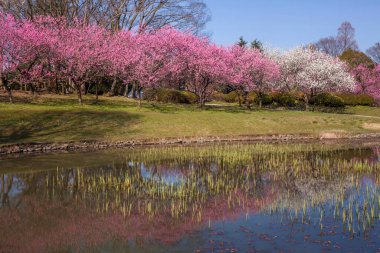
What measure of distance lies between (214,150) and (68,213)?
16.1 metres

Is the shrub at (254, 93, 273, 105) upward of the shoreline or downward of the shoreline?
upward

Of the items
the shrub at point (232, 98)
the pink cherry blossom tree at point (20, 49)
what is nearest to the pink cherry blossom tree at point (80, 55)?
the pink cherry blossom tree at point (20, 49)

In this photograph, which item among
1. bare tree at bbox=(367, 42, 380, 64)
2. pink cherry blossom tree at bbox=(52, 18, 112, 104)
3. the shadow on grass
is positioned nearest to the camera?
the shadow on grass

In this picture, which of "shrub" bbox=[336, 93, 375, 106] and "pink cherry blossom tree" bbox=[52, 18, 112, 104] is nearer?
"pink cherry blossom tree" bbox=[52, 18, 112, 104]

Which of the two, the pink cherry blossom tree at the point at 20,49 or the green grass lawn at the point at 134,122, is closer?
the green grass lawn at the point at 134,122

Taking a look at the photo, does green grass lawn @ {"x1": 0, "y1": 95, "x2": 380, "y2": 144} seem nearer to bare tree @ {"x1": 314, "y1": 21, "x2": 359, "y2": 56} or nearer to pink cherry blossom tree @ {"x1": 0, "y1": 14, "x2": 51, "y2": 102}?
pink cherry blossom tree @ {"x1": 0, "y1": 14, "x2": 51, "y2": 102}

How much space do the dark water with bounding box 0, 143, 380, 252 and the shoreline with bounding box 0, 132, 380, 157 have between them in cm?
498

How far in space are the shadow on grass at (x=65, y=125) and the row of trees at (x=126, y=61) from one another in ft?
21.8

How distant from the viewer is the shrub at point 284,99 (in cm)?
6297

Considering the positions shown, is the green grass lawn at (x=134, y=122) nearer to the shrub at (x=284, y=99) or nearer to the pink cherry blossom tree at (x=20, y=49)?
the pink cherry blossom tree at (x=20, y=49)

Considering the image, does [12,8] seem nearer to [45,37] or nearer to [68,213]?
[45,37]

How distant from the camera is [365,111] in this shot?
62.8 m

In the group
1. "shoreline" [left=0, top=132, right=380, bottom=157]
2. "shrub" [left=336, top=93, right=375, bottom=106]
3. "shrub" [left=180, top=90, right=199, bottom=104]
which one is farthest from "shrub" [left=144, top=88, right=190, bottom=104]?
"shrub" [left=336, top=93, right=375, bottom=106]

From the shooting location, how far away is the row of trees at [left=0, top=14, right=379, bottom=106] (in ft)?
137
